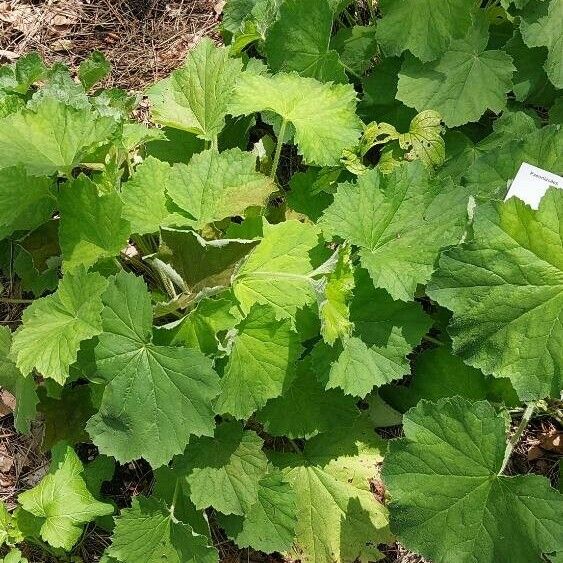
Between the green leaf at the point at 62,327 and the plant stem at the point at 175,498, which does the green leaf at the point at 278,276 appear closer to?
the green leaf at the point at 62,327

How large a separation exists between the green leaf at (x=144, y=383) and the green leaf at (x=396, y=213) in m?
0.65

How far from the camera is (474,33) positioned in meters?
2.59

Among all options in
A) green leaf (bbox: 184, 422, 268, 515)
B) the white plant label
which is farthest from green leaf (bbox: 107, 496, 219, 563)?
the white plant label

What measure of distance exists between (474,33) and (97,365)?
1851 millimetres

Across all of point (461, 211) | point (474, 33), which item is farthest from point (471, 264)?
point (474, 33)

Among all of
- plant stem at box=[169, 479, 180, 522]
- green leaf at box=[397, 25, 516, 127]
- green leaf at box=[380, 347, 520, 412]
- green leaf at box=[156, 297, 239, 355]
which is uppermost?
green leaf at box=[397, 25, 516, 127]

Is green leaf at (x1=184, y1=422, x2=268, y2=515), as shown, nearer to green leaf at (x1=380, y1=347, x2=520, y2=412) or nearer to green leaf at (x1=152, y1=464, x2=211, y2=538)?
green leaf at (x1=152, y1=464, x2=211, y2=538)

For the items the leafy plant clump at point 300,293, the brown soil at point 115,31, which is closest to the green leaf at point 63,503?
the leafy plant clump at point 300,293

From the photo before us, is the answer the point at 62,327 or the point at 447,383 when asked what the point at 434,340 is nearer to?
the point at 447,383

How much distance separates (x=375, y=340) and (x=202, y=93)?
43.4 inches

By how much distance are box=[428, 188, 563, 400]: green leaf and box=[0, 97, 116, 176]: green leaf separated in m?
1.19

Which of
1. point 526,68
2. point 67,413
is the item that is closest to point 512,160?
point 526,68

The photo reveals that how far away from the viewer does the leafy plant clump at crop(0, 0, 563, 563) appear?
202 cm

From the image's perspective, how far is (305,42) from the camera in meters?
2.65
